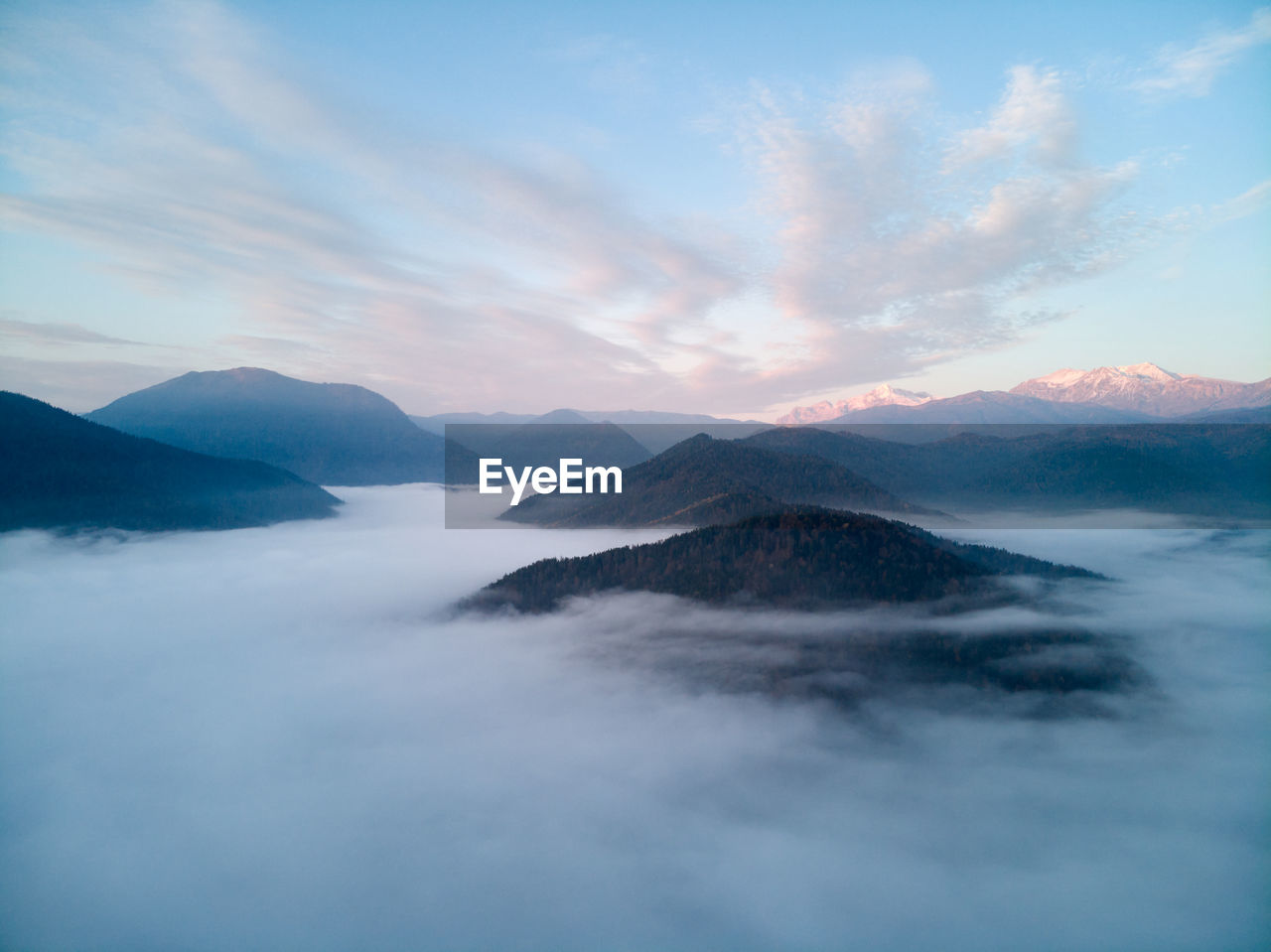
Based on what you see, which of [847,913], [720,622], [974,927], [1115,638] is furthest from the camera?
[720,622]

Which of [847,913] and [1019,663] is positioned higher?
[1019,663]

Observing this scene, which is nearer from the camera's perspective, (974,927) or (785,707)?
(974,927)

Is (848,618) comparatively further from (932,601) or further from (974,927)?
(974,927)

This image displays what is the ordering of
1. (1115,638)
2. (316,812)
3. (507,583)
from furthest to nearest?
(507,583), (1115,638), (316,812)

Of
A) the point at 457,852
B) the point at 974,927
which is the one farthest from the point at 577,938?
the point at 974,927

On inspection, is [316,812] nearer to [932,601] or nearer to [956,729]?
[956,729]

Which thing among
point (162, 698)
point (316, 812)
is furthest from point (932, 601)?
point (162, 698)

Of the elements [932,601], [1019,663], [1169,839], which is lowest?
[1169,839]
